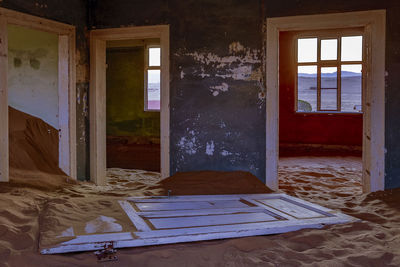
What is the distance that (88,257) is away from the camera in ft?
7.69

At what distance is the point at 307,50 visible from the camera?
31.3 ft

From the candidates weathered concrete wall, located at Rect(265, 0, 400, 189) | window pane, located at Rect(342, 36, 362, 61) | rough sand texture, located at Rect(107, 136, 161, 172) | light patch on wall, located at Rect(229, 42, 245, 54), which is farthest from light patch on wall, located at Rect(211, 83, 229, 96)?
window pane, located at Rect(342, 36, 362, 61)

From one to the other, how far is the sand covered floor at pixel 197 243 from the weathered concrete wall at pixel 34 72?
4.62 ft

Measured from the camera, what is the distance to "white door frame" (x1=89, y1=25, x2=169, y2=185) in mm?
4902

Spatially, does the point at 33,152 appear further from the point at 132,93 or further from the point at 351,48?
the point at 351,48

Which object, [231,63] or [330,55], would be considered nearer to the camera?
[231,63]

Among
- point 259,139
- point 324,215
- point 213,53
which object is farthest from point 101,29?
point 324,215

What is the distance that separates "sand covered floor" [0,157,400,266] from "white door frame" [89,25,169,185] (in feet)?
2.95

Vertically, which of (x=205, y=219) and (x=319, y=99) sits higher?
(x=319, y=99)

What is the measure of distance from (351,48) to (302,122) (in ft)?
7.05

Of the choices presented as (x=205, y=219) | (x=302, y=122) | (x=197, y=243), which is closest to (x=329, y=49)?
(x=302, y=122)

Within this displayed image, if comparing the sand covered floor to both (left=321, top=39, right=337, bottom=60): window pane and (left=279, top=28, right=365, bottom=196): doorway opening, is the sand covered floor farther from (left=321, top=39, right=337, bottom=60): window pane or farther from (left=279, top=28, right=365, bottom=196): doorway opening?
(left=321, top=39, right=337, bottom=60): window pane

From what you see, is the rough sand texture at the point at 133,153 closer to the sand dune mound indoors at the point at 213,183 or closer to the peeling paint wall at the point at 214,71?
the sand dune mound indoors at the point at 213,183

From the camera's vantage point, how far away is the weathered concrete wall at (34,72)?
5.25 m
